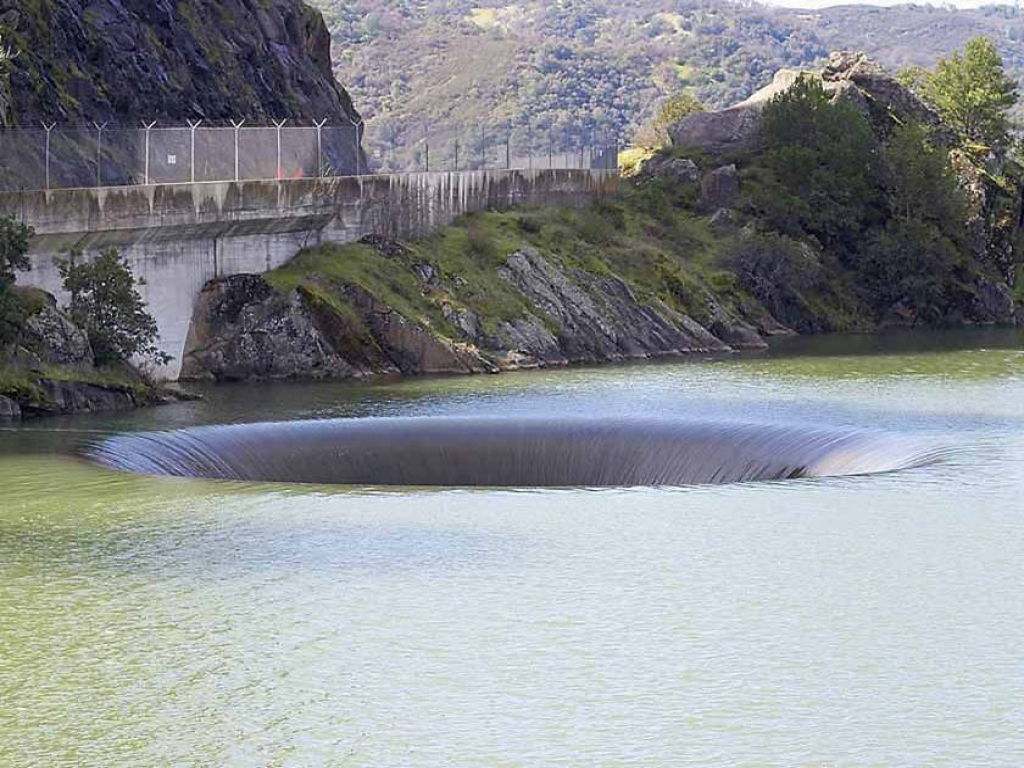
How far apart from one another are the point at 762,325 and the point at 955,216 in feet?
57.8

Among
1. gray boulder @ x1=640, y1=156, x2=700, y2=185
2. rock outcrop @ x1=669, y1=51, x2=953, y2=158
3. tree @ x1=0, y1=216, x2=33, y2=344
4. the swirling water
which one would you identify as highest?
rock outcrop @ x1=669, y1=51, x2=953, y2=158

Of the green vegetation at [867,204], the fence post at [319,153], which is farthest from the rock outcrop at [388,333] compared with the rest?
the green vegetation at [867,204]

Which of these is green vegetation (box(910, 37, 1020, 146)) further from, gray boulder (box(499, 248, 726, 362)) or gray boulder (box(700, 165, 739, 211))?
gray boulder (box(499, 248, 726, 362))

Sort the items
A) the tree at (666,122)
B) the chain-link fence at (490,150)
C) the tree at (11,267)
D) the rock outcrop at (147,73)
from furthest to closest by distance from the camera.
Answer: the tree at (666,122) < the chain-link fence at (490,150) < the rock outcrop at (147,73) < the tree at (11,267)

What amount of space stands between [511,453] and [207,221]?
2039 cm

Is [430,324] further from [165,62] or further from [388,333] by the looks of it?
[165,62]

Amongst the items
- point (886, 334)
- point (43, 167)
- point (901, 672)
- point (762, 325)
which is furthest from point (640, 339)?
point (901, 672)

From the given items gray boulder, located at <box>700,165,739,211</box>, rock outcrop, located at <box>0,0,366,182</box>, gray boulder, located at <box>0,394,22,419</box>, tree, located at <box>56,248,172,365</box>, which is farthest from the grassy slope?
gray boulder, located at <box>0,394,22,419</box>

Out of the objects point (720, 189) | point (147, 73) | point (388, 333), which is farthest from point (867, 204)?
point (388, 333)

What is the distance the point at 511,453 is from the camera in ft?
162

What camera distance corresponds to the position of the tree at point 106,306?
5766 cm

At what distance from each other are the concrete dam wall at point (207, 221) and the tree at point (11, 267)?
4.88 ft

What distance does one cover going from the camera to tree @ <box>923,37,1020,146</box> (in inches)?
4781

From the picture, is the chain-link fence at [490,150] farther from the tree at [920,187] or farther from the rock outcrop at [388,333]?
the tree at [920,187]
